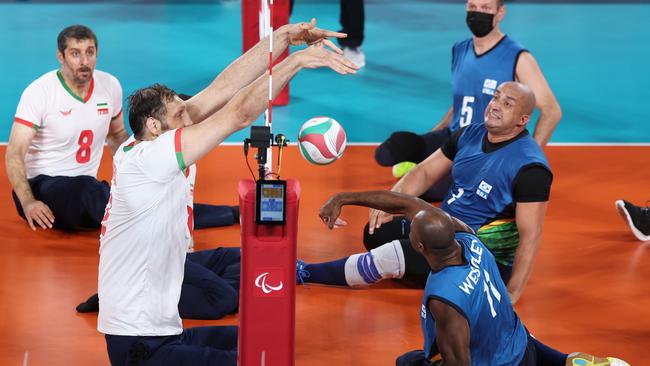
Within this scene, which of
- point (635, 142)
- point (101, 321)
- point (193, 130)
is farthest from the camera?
point (635, 142)

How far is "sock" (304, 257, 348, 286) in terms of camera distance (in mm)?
6754

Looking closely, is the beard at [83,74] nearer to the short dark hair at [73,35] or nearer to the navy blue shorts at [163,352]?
the short dark hair at [73,35]

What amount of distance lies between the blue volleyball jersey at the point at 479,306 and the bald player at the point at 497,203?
1.30 m

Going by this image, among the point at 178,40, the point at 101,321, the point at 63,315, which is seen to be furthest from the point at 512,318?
the point at 178,40

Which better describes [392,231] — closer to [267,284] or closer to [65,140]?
[267,284]

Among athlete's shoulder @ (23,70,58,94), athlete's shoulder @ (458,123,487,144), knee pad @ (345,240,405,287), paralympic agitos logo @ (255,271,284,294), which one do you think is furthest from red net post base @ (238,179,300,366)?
athlete's shoulder @ (23,70,58,94)

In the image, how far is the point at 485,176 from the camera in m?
6.62

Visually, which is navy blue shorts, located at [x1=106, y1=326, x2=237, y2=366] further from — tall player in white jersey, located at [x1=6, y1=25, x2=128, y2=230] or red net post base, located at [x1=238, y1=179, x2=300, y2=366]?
tall player in white jersey, located at [x1=6, y1=25, x2=128, y2=230]

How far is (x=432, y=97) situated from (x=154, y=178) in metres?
7.32

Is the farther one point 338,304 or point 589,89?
point 589,89

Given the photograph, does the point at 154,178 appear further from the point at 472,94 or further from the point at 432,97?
the point at 432,97

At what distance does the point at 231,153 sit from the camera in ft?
31.3

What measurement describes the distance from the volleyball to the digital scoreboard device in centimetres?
55

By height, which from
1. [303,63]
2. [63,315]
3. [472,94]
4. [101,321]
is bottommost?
[63,315]
